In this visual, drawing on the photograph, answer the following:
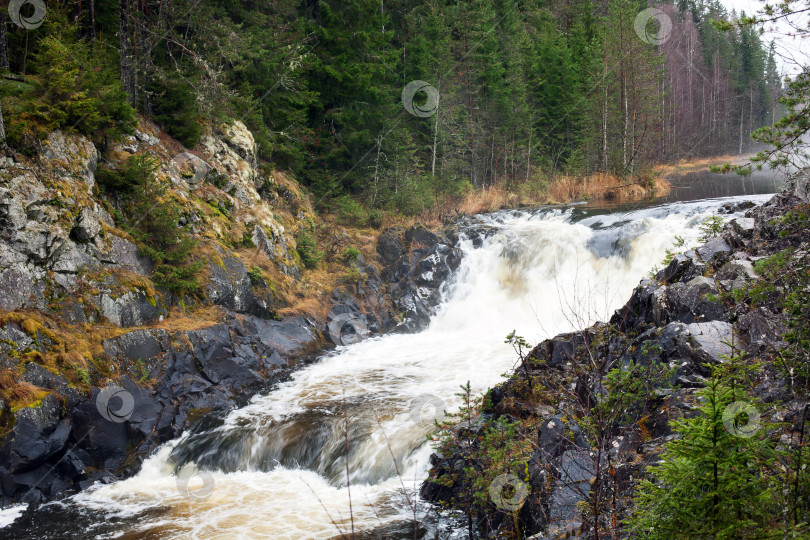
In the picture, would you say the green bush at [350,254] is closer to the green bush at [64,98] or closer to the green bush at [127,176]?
the green bush at [127,176]

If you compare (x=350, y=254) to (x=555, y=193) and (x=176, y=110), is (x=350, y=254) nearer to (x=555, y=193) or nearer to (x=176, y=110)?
(x=176, y=110)

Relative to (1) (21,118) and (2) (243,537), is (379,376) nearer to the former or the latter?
(2) (243,537)

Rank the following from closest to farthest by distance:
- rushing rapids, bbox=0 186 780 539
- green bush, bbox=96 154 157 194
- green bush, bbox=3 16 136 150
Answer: rushing rapids, bbox=0 186 780 539, green bush, bbox=3 16 136 150, green bush, bbox=96 154 157 194

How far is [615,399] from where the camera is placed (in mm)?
4520

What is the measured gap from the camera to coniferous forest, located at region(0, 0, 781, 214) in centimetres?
1033

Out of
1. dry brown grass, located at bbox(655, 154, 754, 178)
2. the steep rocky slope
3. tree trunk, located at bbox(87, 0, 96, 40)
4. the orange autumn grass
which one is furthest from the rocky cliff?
dry brown grass, located at bbox(655, 154, 754, 178)

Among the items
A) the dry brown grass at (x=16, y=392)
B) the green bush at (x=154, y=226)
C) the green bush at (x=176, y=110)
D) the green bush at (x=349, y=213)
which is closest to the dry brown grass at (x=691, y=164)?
the green bush at (x=349, y=213)

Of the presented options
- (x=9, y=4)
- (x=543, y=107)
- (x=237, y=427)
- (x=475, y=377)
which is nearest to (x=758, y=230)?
(x=475, y=377)

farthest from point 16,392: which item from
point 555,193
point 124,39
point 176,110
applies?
point 555,193

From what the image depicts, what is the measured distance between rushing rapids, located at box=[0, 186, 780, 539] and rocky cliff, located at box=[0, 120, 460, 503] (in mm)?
612

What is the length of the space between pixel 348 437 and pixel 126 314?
4.51m

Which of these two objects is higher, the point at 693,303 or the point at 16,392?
the point at 693,303

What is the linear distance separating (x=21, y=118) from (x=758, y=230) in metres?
11.7

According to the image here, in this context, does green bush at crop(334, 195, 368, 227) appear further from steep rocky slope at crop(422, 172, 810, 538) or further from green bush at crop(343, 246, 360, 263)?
steep rocky slope at crop(422, 172, 810, 538)
